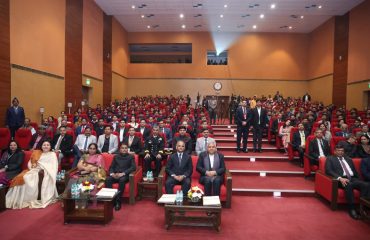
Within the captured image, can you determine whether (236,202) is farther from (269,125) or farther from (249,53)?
(249,53)

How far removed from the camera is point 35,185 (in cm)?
471

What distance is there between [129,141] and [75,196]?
2.32m

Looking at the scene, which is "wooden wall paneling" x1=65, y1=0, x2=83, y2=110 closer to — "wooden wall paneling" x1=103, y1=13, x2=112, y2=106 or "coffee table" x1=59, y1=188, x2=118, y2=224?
"wooden wall paneling" x1=103, y1=13, x2=112, y2=106

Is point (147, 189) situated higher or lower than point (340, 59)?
lower

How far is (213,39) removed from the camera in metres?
17.8

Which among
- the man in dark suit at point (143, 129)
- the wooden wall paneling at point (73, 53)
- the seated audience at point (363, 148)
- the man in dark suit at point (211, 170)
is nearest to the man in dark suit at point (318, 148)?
the seated audience at point (363, 148)

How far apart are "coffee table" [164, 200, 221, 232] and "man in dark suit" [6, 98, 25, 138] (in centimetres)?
540

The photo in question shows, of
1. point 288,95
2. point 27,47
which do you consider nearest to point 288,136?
point 27,47

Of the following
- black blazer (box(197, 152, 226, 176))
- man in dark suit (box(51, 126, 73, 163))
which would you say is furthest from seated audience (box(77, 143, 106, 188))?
black blazer (box(197, 152, 226, 176))

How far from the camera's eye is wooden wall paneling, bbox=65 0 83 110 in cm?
1080

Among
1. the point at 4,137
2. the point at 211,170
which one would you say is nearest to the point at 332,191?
the point at 211,170

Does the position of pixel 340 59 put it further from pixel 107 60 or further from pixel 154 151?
pixel 154 151

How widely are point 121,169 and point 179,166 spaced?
973mm

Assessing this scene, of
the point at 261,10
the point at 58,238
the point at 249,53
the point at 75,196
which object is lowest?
the point at 58,238
